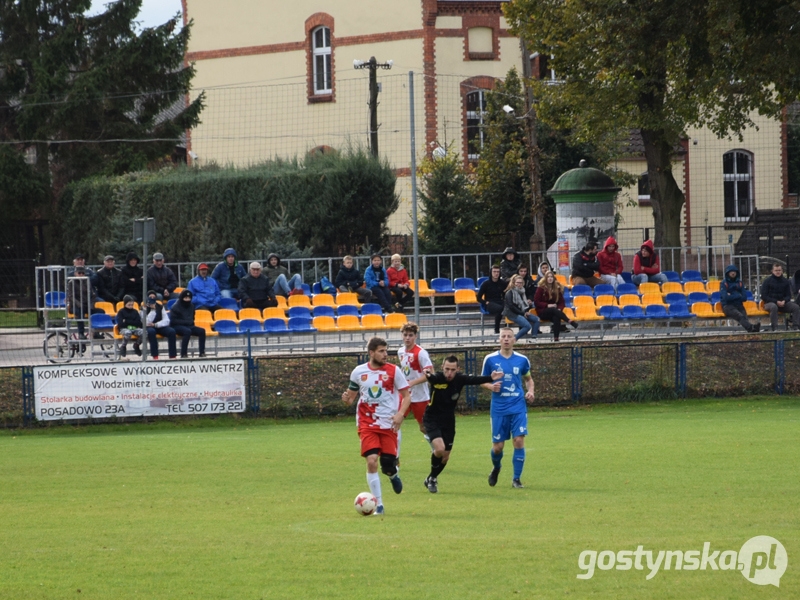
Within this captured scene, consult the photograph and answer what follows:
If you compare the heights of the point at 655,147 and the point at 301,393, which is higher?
the point at 655,147

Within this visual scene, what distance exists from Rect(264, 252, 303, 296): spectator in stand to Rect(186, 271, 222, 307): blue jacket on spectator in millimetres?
1458

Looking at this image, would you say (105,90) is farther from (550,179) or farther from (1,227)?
(550,179)

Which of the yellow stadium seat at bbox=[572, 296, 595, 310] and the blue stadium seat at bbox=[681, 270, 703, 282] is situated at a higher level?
the blue stadium seat at bbox=[681, 270, 703, 282]

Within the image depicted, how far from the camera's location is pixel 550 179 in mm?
40438

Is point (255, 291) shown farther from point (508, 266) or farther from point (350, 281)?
point (508, 266)

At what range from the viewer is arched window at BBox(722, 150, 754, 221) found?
50562mm

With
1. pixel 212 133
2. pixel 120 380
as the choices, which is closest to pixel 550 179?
pixel 212 133

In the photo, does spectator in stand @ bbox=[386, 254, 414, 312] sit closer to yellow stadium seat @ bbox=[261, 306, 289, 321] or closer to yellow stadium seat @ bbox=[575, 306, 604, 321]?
yellow stadium seat @ bbox=[261, 306, 289, 321]

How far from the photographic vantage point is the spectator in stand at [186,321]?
23.1m

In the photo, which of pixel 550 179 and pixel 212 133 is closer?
pixel 550 179

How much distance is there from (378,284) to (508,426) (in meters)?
13.5

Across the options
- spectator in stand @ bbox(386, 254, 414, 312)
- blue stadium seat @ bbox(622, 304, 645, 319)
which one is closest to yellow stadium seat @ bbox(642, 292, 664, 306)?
blue stadium seat @ bbox(622, 304, 645, 319)

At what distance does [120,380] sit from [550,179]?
22.7m

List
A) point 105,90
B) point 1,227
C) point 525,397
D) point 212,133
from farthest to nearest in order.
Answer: point 212,133
point 105,90
point 1,227
point 525,397
